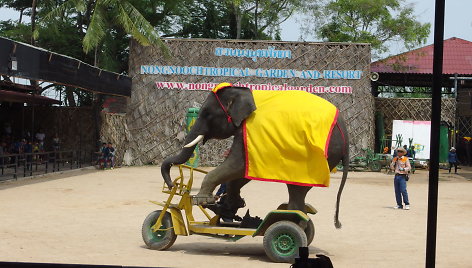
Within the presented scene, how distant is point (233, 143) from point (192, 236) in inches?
73.5

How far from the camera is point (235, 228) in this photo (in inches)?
337

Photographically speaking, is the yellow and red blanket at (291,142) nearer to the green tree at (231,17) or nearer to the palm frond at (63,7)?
the palm frond at (63,7)

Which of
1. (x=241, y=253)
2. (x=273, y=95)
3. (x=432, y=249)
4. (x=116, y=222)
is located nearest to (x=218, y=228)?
(x=241, y=253)

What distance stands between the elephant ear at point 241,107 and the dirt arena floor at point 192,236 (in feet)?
5.40

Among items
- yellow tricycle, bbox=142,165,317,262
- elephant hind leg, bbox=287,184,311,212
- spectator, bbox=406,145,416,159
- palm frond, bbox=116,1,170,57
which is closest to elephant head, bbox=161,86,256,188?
yellow tricycle, bbox=142,165,317,262

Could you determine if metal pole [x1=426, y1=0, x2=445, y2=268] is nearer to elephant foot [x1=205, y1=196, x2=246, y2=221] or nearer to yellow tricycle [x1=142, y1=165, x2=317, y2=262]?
yellow tricycle [x1=142, y1=165, x2=317, y2=262]

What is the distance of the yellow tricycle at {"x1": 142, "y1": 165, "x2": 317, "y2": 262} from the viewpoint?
812cm

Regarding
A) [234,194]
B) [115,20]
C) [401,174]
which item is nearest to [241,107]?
[234,194]

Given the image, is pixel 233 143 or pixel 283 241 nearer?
pixel 283 241

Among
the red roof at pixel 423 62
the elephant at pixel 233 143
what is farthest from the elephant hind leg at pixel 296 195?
the red roof at pixel 423 62

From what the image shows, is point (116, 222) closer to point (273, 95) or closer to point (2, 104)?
point (273, 95)

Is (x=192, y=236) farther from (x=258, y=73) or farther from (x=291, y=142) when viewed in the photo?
(x=258, y=73)

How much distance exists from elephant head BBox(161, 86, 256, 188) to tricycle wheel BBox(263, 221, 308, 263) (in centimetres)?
145

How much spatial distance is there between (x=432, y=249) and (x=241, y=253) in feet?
17.4
